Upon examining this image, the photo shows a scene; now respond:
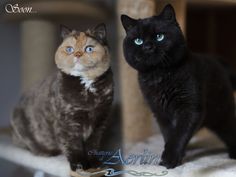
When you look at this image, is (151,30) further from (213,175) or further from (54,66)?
(213,175)

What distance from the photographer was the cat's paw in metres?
0.83

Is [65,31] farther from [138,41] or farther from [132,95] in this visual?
[132,95]

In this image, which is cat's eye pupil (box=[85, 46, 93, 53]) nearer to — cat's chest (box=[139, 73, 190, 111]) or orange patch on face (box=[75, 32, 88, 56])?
orange patch on face (box=[75, 32, 88, 56])

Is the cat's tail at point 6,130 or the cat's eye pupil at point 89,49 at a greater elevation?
the cat's eye pupil at point 89,49

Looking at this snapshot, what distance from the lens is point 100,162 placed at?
82 cm

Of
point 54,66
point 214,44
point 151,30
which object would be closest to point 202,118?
point 151,30

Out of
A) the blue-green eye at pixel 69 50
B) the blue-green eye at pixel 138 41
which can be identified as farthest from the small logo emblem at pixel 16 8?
the blue-green eye at pixel 138 41

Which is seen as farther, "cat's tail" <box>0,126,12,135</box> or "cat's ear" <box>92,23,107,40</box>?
"cat's tail" <box>0,126,12,135</box>

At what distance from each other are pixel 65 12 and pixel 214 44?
118 centimetres

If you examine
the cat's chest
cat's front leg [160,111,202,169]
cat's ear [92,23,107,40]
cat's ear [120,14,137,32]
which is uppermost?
cat's ear [120,14,137,32]

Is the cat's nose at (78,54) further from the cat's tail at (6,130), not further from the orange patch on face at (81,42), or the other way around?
the cat's tail at (6,130)

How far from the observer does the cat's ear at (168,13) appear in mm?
786

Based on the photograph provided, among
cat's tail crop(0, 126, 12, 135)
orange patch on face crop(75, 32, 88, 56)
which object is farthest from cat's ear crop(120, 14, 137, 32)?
cat's tail crop(0, 126, 12, 135)

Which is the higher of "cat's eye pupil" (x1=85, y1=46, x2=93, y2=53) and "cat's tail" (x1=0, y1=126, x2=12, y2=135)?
"cat's eye pupil" (x1=85, y1=46, x2=93, y2=53)
